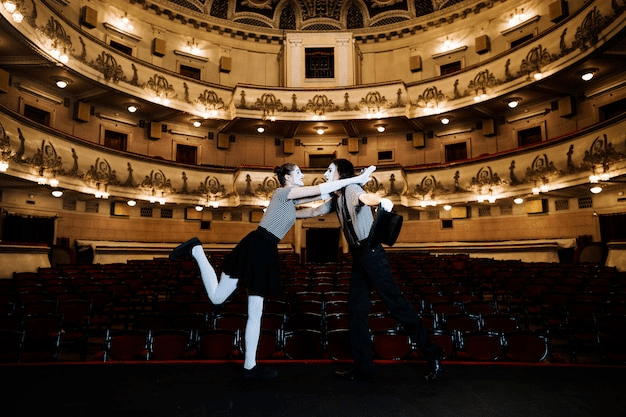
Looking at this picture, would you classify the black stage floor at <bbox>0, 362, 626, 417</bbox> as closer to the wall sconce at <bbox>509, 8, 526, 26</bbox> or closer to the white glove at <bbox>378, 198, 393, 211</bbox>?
the white glove at <bbox>378, 198, 393, 211</bbox>

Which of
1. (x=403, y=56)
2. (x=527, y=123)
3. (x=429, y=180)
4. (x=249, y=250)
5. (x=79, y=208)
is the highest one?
(x=403, y=56)

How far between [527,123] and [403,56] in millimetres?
7624

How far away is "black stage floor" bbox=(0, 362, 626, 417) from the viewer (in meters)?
1.89

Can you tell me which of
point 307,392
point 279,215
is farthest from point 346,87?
point 307,392

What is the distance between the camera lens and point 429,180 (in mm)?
17000

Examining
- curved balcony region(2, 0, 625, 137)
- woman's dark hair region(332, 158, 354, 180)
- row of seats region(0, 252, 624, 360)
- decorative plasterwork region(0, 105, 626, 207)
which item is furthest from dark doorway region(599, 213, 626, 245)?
woman's dark hair region(332, 158, 354, 180)

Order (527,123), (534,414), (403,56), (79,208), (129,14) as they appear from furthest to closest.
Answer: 1. (403,56)
2. (129,14)
3. (527,123)
4. (79,208)
5. (534,414)

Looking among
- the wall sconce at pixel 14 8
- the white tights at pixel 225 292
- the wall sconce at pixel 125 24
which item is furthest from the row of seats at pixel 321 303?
the wall sconce at pixel 125 24

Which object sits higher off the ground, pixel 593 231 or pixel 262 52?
pixel 262 52

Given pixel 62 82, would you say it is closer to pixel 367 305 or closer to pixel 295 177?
pixel 295 177

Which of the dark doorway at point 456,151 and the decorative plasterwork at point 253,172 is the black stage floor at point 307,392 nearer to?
the decorative plasterwork at point 253,172

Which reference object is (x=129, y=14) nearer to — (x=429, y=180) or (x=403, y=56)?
(x=403, y=56)

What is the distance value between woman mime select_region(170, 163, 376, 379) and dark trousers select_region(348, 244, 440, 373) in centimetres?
50

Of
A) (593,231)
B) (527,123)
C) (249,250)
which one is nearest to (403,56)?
(527,123)
